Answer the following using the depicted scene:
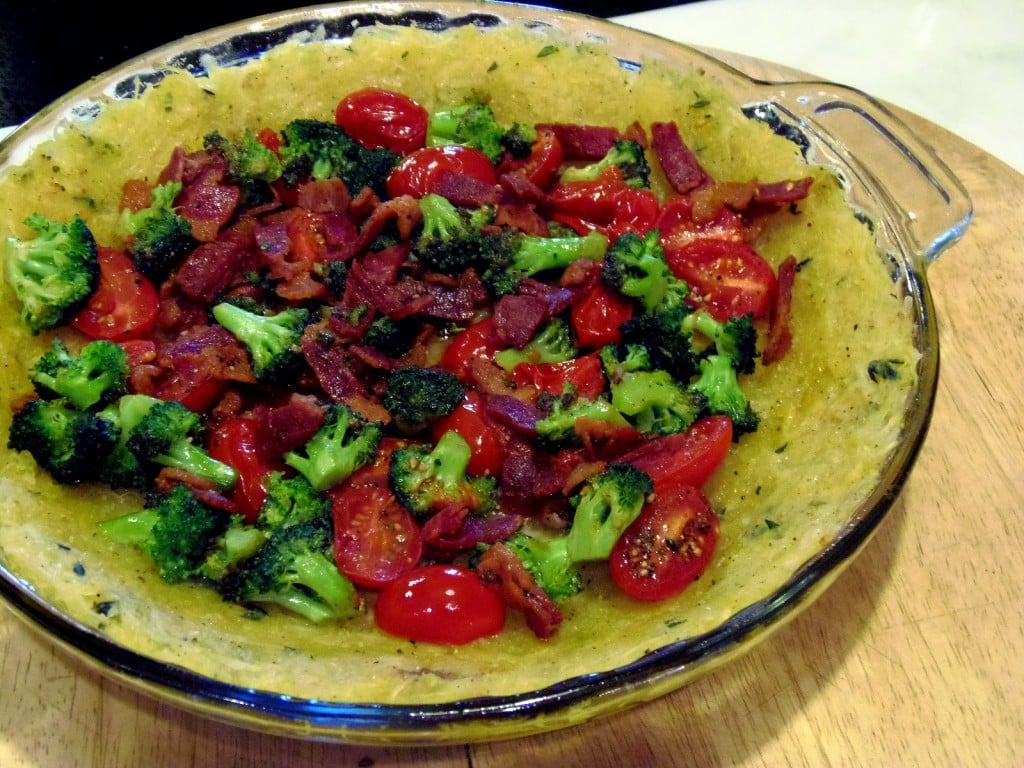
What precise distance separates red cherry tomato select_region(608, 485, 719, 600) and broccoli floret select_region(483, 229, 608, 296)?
77 centimetres

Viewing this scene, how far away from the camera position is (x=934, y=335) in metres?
2.11

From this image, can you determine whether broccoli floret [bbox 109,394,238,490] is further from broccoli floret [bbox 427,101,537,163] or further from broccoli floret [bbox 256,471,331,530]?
broccoli floret [bbox 427,101,537,163]

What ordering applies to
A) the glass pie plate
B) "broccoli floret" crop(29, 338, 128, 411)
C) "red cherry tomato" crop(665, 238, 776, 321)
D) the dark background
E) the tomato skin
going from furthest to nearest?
the dark background < "red cherry tomato" crop(665, 238, 776, 321) < "broccoli floret" crop(29, 338, 128, 411) < the tomato skin < the glass pie plate

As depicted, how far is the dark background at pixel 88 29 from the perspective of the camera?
13.4 feet

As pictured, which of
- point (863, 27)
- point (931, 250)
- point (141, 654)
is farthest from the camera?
point (863, 27)

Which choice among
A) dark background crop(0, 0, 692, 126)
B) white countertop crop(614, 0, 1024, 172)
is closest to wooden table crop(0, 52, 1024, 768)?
white countertop crop(614, 0, 1024, 172)

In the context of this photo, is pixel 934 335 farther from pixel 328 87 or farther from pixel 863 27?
pixel 863 27

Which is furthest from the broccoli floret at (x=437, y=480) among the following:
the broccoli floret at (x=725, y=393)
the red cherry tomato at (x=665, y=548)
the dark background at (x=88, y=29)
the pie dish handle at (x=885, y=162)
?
the dark background at (x=88, y=29)

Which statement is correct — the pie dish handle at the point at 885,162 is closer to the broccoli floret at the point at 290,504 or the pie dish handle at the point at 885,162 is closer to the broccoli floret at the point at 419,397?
the broccoli floret at the point at 419,397

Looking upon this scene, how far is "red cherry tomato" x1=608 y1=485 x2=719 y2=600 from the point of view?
1.90m

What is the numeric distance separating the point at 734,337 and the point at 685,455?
0.42 m

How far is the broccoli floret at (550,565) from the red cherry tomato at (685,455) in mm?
272

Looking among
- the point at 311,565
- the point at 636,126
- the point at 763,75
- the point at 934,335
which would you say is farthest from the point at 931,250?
the point at 311,565

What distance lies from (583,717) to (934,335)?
127 centimetres
